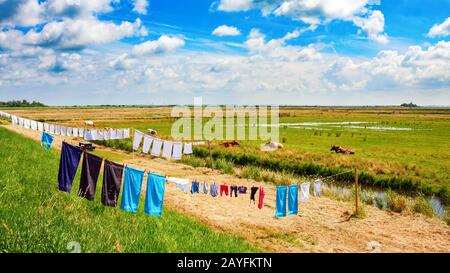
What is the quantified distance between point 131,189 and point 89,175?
161 cm

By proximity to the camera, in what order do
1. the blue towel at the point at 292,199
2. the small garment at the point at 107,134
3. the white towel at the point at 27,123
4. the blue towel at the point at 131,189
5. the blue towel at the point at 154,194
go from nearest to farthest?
the blue towel at the point at 131,189 → the blue towel at the point at 154,194 → the blue towel at the point at 292,199 → the small garment at the point at 107,134 → the white towel at the point at 27,123

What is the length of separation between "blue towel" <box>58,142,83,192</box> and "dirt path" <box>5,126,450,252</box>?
7.16 m

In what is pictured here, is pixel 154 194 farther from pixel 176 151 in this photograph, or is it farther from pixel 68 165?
pixel 176 151

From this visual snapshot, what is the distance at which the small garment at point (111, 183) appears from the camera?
13039 millimetres

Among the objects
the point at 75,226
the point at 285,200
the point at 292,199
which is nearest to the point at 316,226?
the point at 292,199

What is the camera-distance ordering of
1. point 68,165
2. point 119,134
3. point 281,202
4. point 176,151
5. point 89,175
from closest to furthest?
point 89,175
point 68,165
point 281,202
point 176,151
point 119,134

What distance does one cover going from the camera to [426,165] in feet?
105

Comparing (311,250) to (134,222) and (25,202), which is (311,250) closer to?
(134,222)

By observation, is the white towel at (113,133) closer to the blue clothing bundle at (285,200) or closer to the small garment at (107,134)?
the small garment at (107,134)

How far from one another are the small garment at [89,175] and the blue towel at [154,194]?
193 cm

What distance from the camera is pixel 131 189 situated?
526 inches

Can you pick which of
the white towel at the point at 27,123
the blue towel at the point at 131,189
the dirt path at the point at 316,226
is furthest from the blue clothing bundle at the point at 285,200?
the white towel at the point at 27,123
